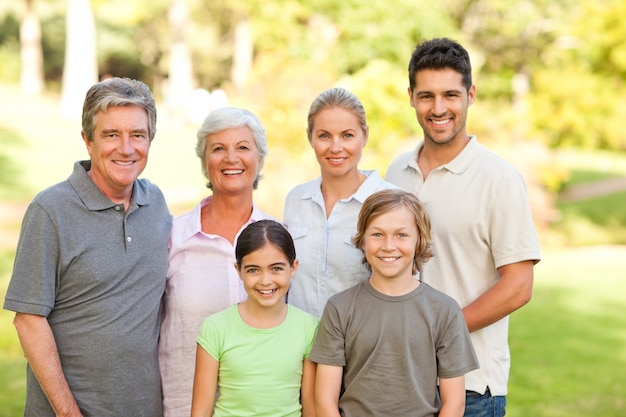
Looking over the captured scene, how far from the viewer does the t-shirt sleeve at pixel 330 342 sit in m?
3.18

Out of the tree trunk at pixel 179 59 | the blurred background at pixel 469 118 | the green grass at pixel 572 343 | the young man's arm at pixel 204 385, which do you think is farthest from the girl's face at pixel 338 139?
the tree trunk at pixel 179 59

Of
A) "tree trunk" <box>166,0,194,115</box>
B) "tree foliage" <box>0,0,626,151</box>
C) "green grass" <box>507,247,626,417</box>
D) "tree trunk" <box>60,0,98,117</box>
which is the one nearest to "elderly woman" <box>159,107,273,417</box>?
"green grass" <box>507,247,626,417</box>

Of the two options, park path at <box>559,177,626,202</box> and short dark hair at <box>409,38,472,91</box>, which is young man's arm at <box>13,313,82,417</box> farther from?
park path at <box>559,177,626,202</box>

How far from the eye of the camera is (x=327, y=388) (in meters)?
3.17

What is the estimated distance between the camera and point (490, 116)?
1566 cm

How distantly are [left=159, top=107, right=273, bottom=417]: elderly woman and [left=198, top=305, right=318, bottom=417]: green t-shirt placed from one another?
8.8 inches

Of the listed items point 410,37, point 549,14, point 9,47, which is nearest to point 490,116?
point 410,37

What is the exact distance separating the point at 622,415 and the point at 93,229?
6.36 metres

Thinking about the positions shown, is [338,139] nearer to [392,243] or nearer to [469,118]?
[392,243]

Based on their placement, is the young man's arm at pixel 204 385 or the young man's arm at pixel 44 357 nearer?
the young man's arm at pixel 44 357

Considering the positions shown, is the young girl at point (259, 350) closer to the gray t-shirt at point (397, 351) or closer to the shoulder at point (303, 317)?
the shoulder at point (303, 317)

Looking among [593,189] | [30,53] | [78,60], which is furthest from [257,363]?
[30,53]

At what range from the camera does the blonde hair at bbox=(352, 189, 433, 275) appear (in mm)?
3229

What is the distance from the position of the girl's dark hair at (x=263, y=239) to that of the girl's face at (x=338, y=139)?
380 mm
